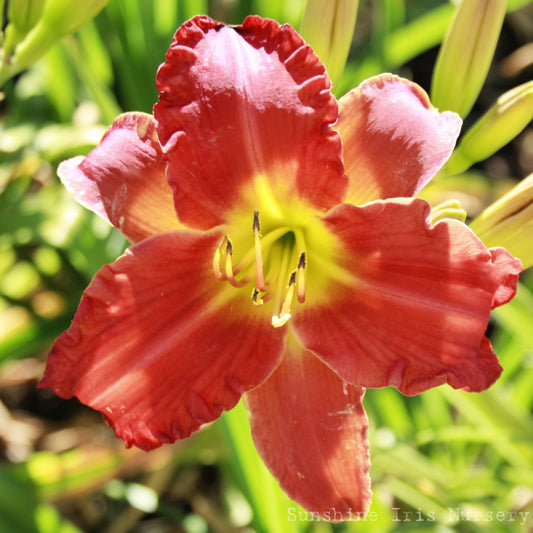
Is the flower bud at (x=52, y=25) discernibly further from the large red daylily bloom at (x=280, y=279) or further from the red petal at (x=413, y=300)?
the red petal at (x=413, y=300)

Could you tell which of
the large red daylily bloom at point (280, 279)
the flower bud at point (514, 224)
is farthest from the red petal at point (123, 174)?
the flower bud at point (514, 224)

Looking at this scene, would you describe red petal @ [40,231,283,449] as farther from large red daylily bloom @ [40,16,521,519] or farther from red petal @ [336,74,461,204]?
red petal @ [336,74,461,204]

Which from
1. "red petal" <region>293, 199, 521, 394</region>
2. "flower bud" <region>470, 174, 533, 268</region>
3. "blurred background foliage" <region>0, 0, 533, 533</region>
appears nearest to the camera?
"red petal" <region>293, 199, 521, 394</region>

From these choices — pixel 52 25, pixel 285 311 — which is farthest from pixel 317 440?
pixel 52 25

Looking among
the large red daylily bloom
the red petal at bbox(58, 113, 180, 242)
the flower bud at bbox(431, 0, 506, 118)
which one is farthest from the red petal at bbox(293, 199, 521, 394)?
the flower bud at bbox(431, 0, 506, 118)

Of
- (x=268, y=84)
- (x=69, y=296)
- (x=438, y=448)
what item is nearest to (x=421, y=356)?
(x=268, y=84)

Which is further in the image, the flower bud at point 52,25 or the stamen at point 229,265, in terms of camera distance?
the flower bud at point 52,25

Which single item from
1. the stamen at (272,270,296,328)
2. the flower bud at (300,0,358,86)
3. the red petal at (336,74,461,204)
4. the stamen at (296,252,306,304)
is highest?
the flower bud at (300,0,358,86)
